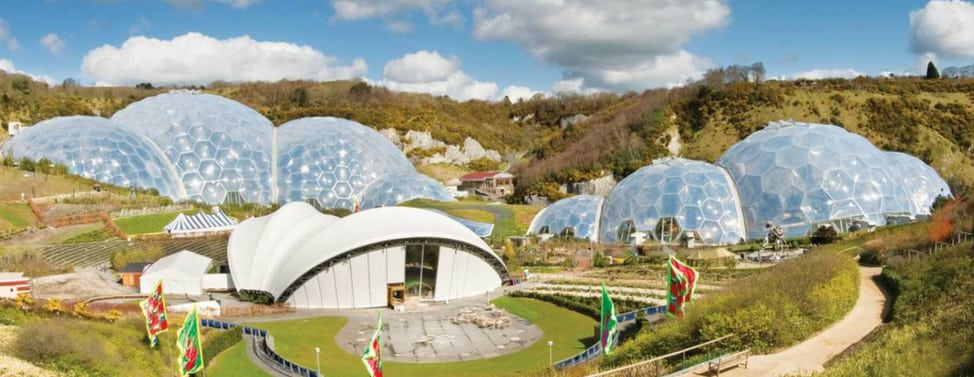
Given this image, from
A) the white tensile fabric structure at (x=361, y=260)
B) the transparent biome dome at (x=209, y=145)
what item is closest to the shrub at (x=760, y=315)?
the white tensile fabric structure at (x=361, y=260)

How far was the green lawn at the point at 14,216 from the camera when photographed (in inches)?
1372

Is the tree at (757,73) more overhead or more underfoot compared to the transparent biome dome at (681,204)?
more overhead

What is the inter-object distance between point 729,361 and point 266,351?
12.3 meters

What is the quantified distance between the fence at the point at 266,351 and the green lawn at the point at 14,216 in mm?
20417

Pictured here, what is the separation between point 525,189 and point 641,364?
171 ft

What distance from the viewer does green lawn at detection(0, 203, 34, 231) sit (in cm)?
3484

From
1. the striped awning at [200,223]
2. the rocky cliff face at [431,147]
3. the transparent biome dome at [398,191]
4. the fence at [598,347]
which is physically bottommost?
the fence at [598,347]

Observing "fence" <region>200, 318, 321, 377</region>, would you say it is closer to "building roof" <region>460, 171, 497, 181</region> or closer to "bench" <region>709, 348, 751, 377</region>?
"bench" <region>709, 348, 751, 377</region>

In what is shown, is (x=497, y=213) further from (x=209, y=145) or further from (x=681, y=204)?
(x=209, y=145)

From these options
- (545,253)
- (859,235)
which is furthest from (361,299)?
(859,235)

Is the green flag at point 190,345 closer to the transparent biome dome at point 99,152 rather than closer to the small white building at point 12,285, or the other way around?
the small white building at point 12,285

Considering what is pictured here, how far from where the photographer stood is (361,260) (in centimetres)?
2536

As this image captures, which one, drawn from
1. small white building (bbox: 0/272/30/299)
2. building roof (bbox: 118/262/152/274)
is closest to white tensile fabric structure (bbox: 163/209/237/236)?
building roof (bbox: 118/262/152/274)

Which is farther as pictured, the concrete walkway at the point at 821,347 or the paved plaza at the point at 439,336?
the paved plaza at the point at 439,336
